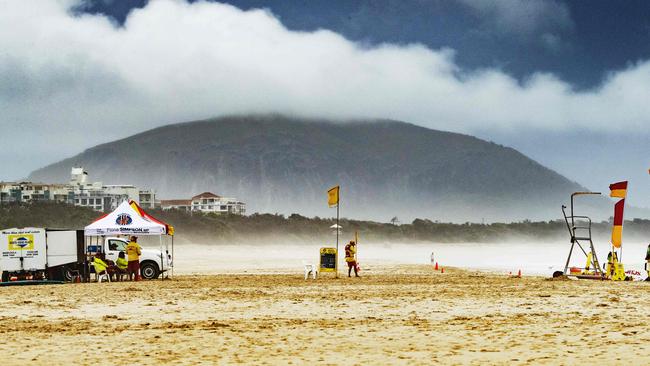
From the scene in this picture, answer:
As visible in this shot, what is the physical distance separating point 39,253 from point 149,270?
4.22 metres

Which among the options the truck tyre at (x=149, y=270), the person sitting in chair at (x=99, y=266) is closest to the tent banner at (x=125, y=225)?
the person sitting in chair at (x=99, y=266)

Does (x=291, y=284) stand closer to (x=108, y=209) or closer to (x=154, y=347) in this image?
(x=154, y=347)

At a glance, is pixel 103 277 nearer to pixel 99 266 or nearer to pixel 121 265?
pixel 121 265

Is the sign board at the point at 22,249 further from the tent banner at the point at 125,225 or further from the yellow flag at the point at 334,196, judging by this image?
the yellow flag at the point at 334,196

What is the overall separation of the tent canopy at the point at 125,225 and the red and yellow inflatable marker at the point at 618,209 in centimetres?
1551

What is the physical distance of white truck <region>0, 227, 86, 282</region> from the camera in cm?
2717

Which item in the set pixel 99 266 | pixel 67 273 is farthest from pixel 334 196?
pixel 67 273

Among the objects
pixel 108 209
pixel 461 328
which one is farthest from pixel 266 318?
pixel 108 209

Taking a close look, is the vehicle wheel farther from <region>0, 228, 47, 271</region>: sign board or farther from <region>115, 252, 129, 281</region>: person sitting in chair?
<region>115, 252, 129, 281</region>: person sitting in chair

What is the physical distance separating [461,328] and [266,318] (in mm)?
3894

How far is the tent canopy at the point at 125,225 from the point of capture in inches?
1126

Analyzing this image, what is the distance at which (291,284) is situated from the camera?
83.6 feet

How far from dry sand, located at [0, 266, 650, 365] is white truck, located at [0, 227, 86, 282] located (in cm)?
542

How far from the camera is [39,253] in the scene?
27625 millimetres
